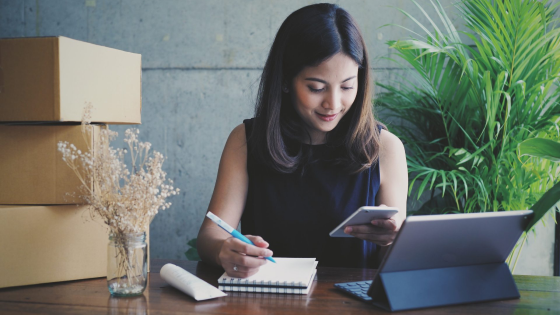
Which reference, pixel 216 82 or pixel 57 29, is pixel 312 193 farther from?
pixel 57 29

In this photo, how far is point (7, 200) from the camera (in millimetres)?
1238

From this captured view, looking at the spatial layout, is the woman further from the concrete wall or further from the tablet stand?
the concrete wall

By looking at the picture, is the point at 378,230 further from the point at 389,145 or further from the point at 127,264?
the point at 127,264

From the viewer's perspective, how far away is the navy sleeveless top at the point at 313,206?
1.63 metres

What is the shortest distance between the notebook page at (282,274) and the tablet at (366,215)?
11 centimetres

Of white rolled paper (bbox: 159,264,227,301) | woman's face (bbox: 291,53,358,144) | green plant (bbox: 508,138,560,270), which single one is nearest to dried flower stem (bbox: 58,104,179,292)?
white rolled paper (bbox: 159,264,227,301)

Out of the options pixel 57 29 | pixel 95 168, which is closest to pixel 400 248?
pixel 95 168

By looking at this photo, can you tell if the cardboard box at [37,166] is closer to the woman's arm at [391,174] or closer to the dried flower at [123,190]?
the dried flower at [123,190]

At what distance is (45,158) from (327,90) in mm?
782

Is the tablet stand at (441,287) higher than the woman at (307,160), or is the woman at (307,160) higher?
the woman at (307,160)

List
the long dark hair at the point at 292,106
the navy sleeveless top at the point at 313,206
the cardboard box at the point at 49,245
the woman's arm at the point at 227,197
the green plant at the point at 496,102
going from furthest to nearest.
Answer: the green plant at the point at 496,102 < the navy sleeveless top at the point at 313,206 < the long dark hair at the point at 292,106 < the woman's arm at the point at 227,197 < the cardboard box at the point at 49,245

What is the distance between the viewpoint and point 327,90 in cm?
149

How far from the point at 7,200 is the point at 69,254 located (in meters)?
0.20

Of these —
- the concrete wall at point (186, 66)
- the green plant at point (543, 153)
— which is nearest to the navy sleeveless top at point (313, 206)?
the green plant at point (543, 153)
